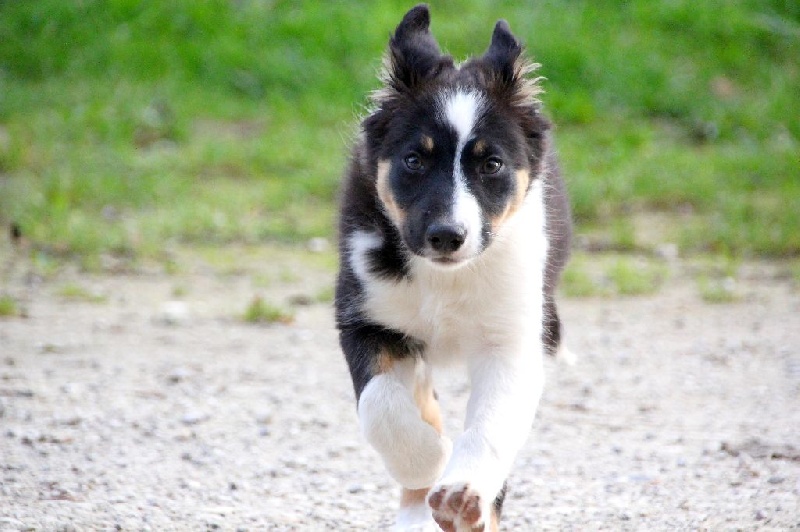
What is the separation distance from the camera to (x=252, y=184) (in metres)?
9.62

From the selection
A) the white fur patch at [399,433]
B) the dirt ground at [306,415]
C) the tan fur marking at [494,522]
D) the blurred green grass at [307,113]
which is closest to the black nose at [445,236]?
the white fur patch at [399,433]

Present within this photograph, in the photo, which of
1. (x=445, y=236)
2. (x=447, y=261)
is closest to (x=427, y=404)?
(x=447, y=261)

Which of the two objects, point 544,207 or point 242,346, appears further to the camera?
point 242,346

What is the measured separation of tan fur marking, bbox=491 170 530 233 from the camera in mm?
3873

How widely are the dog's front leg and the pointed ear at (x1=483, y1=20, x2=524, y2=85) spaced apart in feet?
3.08

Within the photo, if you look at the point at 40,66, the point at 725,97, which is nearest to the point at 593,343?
the point at 725,97

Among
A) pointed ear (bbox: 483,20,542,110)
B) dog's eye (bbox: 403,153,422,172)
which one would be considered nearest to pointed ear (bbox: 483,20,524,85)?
pointed ear (bbox: 483,20,542,110)

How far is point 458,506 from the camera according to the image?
334 cm

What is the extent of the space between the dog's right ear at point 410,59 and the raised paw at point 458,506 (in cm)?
139

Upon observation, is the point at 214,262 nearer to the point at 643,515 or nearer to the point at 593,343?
the point at 593,343

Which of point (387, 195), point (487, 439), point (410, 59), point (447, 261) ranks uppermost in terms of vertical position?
point (410, 59)

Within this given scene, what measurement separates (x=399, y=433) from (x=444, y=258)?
0.55 metres

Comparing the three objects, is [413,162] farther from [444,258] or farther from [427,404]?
[427,404]

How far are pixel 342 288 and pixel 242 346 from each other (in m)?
2.67
